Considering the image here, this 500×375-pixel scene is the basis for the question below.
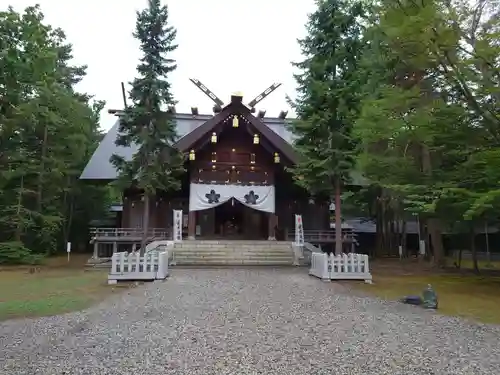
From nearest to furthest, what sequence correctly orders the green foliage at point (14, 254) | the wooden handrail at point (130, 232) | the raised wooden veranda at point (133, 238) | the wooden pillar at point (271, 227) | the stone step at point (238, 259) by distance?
the stone step at point (238, 259) → the green foliage at point (14, 254) → the wooden pillar at point (271, 227) → the raised wooden veranda at point (133, 238) → the wooden handrail at point (130, 232)

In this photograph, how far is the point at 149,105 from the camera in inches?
591

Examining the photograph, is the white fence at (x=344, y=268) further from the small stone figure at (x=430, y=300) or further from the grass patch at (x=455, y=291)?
the small stone figure at (x=430, y=300)

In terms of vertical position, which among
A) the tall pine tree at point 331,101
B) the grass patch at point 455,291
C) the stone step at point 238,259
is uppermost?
the tall pine tree at point 331,101

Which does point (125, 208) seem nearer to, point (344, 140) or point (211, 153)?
point (211, 153)

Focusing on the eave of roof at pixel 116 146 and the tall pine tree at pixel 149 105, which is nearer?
the tall pine tree at pixel 149 105

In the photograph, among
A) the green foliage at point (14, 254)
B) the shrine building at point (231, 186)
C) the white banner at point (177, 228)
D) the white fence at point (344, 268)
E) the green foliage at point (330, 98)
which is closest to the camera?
the white fence at point (344, 268)

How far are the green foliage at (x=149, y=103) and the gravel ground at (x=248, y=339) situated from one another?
711 centimetres

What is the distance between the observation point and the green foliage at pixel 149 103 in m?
14.8

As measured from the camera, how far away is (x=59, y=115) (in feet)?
65.7

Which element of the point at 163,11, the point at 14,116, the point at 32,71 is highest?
the point at 163,11

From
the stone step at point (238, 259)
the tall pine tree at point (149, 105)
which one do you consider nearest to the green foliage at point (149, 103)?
the tall pine tree at point (149, 105)

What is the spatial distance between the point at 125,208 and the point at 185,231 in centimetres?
378

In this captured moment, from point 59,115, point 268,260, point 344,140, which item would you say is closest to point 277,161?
point 268,260

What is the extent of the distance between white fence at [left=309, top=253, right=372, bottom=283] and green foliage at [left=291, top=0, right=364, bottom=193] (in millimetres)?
2581
